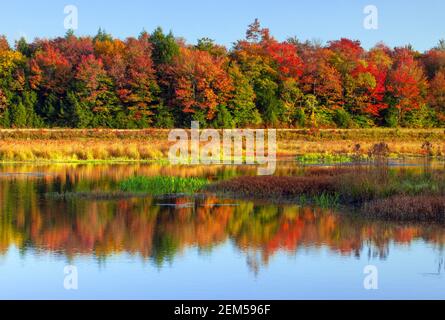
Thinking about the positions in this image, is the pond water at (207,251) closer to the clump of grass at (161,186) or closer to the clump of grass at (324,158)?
the clump of grass at (161,186)

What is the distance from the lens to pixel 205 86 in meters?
62.3

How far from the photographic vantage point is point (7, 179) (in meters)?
27.8

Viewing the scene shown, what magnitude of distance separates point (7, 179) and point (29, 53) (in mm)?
45210

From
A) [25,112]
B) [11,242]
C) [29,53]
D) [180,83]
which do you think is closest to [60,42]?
[29,53]

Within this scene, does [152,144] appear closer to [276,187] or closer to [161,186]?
[161,186]

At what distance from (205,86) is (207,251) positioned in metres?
49.0

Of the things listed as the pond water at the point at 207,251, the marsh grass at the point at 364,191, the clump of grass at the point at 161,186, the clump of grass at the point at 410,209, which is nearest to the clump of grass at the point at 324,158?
the clump of grass at the point at 161,186

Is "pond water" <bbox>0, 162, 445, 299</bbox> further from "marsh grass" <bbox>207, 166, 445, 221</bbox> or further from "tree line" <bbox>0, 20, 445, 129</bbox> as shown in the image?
"tree line" <bbox>0, 20, 445, 129</bbox>

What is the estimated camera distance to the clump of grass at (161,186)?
23.7 metres

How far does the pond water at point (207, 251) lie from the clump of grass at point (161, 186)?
211 centimetres

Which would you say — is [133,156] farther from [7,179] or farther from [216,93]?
[216,93]

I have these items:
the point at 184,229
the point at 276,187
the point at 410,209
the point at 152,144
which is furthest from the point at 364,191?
the point at 152,144
